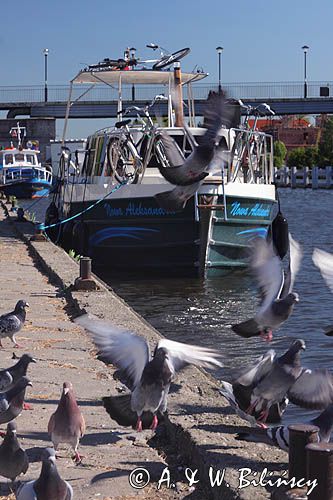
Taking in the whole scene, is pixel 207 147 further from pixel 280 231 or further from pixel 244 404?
pixel 280 231

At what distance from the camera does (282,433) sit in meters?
6.00

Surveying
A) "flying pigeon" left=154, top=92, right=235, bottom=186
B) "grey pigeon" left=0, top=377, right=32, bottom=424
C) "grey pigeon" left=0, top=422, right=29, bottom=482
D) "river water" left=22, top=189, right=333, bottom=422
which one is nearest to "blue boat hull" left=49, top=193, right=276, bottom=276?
"river water" left=22, top=189, right=333, bottom=422

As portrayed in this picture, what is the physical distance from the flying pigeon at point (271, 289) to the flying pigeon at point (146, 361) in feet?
5.31

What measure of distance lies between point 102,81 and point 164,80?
1.36 metres

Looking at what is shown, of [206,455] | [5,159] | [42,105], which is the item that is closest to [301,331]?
[206,455]

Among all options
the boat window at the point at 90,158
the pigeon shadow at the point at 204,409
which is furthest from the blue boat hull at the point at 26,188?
the pigeon shadow at the point at 204,409

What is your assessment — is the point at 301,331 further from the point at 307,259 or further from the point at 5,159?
the point at 5,159

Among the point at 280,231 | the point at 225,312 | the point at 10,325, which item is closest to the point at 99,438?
the point at 10,325

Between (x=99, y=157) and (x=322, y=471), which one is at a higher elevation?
(x=99, y=157)

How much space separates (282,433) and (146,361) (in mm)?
1037

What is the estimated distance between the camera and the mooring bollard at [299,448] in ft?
16.9

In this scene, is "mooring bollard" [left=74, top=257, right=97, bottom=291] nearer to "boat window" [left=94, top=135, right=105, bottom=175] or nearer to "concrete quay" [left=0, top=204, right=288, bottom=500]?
"concrete quay" [left=0, top=204, right=288, bottom=500]

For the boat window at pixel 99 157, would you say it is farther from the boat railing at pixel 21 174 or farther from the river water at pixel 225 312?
the boat railing at pixel 21 174

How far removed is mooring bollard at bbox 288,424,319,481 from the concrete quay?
0.24m
